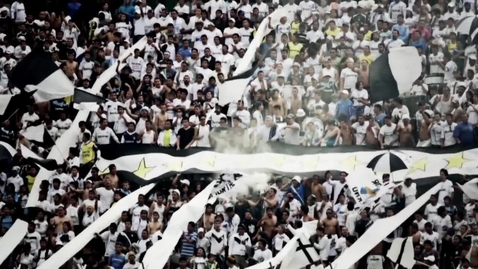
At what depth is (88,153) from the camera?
28422 millimetres

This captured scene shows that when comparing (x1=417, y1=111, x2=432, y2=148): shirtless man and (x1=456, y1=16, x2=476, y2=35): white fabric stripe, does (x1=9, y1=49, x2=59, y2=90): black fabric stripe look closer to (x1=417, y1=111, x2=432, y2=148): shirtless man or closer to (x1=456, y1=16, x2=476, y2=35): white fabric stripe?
(x1=417, y1=111, x2=432, y2=148): shirtless man

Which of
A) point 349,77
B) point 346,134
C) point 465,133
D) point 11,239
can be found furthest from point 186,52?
point 465,133

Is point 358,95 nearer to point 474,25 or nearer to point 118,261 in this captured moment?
point 474,25

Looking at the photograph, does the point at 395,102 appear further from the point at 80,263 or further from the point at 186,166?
the point at 80,263

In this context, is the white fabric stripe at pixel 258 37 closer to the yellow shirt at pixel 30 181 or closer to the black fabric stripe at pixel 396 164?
the black fabric stripe at pixel 396 164

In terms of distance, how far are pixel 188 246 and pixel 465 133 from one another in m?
5.58

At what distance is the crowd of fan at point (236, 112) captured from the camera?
2642 cm

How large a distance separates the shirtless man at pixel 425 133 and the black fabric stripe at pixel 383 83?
2.27 ft

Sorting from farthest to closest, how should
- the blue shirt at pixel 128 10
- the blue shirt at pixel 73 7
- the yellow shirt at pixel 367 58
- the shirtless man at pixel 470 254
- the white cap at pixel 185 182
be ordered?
the blue shirt at pixel 73 7
the blue shirt at pixel 128 10
the yellow shirt at pixel 367 58
the white cap at pixel 185 182
the shirtless man at pixel 470 254

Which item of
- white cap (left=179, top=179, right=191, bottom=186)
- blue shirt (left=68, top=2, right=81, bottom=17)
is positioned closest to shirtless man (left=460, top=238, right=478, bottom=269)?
white cap (left=179, top=179, right=191, bottom=186)

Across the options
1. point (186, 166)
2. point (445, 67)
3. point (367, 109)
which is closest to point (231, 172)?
point (186, 166)

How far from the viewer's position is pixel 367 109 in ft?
95.0

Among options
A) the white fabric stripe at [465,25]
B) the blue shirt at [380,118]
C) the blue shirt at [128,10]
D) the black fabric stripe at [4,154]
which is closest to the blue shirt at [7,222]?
the black fabric stripe at [4,154]

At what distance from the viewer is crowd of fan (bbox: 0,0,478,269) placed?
26.4 metres
